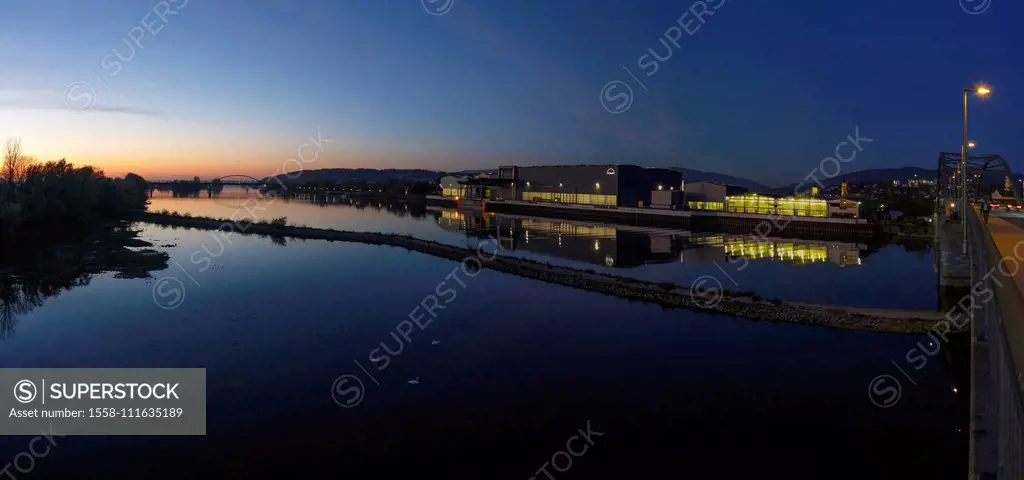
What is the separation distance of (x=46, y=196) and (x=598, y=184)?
35040mm

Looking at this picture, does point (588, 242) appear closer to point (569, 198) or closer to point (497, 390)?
point (497, 390)

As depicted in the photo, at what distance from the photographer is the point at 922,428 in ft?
21.0

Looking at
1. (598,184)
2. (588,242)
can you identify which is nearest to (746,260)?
(588,242)

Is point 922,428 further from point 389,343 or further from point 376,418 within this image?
point 389,343

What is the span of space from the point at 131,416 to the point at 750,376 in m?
7.92

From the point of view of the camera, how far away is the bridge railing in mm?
2373

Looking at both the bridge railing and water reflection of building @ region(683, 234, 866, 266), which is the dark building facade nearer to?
water reflection of building @ region(683, 234, 866, 266)

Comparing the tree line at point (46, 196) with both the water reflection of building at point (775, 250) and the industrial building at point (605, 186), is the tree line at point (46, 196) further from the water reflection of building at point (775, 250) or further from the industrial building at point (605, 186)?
the industrial building at point (605, 186)

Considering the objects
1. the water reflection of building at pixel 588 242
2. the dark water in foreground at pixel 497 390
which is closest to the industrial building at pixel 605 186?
the water reflection of building at pixel 588 242

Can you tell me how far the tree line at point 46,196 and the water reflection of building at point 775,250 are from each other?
28491 millimetres

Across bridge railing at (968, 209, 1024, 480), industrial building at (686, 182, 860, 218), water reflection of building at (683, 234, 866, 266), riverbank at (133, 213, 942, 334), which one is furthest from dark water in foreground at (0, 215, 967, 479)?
industrial building at (686, 182, 860, 218)

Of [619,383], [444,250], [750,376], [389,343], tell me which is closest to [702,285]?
[750,376]

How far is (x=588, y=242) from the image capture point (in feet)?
88.4

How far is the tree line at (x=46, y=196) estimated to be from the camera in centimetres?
2428
